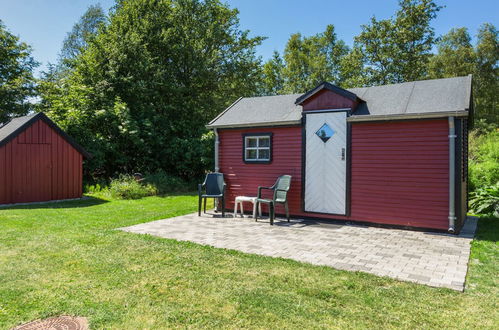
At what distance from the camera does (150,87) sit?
17.2m

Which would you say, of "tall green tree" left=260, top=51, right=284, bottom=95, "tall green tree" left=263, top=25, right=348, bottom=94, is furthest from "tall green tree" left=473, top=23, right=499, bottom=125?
"tall green tree" left=260, top=51, right=284, bottom=95

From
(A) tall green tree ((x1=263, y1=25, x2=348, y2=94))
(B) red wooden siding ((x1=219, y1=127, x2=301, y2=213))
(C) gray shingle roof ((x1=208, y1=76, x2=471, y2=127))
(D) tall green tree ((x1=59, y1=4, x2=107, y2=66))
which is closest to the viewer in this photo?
(C) gray shingle roof ((x1=208, y1=76, x2=471, y2=127))

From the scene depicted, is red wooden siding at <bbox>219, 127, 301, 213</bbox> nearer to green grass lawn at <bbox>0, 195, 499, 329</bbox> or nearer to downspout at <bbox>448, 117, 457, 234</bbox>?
downspout at <bbox>448, 117, 457, 234</bbox>

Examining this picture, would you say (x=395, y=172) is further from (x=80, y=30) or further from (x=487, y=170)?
(x=80, y=30)

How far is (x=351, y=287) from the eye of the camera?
3791 millimetres

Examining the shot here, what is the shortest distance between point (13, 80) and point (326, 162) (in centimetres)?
2187

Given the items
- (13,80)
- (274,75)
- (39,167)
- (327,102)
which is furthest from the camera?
(274,75)

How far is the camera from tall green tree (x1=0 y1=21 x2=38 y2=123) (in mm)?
21125

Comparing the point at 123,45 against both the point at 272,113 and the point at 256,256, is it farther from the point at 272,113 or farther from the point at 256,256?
the point at 256,256

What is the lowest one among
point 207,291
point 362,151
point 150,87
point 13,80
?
point 207,291

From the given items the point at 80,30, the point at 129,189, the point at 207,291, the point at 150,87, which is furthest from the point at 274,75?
the point at 207,291

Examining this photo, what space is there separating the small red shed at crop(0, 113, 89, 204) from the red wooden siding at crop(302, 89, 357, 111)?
815 cm

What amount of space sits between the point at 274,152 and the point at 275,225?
6.53 feet

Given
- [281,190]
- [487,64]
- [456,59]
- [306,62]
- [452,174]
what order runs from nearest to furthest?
1. [452,174]
2. [281,190]
3. [456,59]
4. [487,64]
5. [306,62]
